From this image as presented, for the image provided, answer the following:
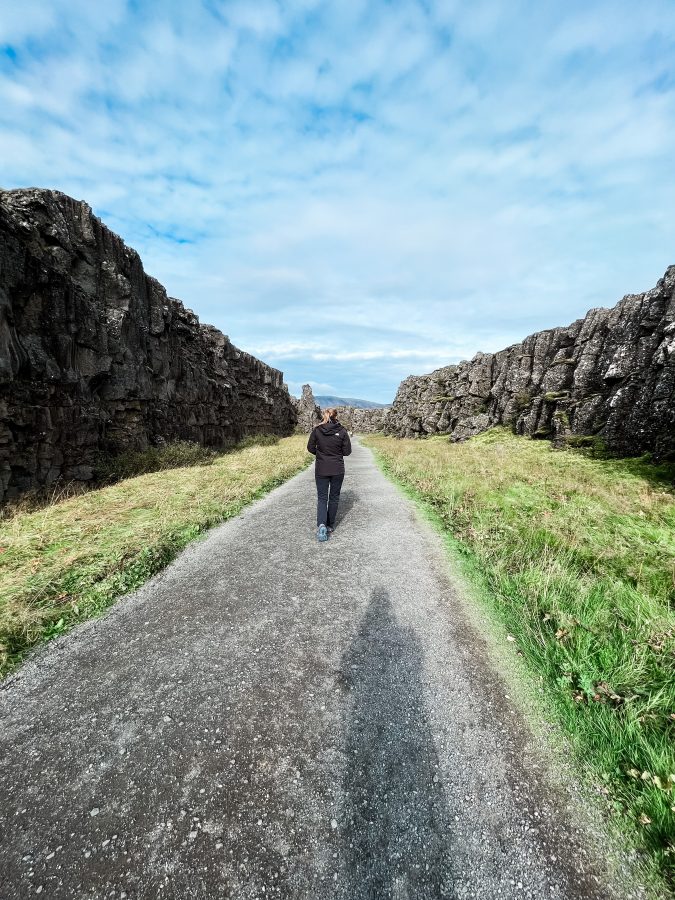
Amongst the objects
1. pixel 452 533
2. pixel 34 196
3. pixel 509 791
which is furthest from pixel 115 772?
pixel 34 196

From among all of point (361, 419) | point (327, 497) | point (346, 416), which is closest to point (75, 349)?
point (327, 497)

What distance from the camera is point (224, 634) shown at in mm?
4090

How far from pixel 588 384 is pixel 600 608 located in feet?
71.7

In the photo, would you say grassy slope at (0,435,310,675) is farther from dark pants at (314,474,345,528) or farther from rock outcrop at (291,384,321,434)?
rock outcrop at (291,384,321,434)

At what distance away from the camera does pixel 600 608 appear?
13.7ft

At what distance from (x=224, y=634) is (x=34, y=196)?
14733mm

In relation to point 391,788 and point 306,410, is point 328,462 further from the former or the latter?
point 306,410

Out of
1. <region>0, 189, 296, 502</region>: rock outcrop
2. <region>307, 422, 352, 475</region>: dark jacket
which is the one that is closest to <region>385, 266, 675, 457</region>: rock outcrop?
<region>307, 422, 352, 475</region>: dark jacket

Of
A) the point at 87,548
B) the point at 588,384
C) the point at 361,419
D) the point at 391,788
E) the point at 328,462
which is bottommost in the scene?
the point at 391,788

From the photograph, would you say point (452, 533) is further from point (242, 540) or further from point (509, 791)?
point (509, 791)

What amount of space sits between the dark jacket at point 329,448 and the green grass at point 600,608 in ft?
10.4

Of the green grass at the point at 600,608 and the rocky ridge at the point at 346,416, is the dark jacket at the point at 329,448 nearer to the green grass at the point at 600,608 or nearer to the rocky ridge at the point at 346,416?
the green grass at the point at 600,608

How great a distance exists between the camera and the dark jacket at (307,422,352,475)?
768 centimetres

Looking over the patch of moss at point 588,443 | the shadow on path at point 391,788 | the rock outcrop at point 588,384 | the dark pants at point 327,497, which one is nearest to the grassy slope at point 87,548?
the dark pants at point 327,497
